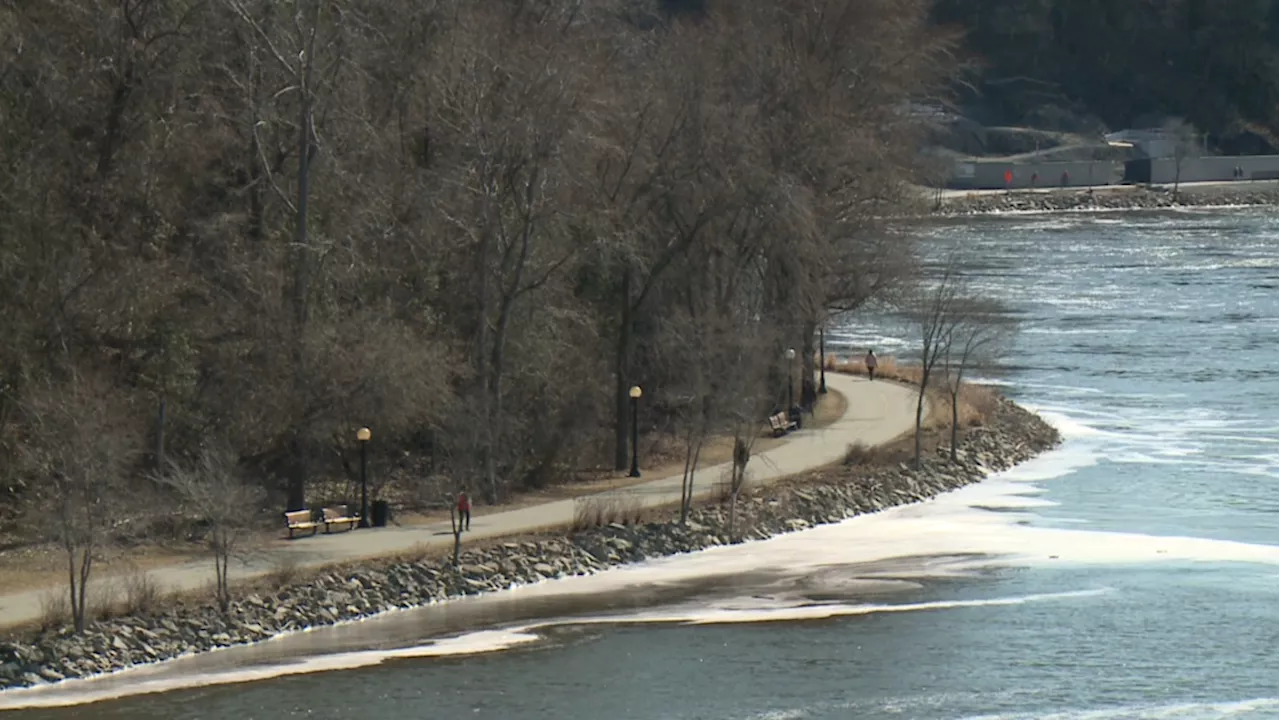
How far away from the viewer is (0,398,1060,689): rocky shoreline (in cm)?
2684

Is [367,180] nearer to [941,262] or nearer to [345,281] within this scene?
[345,281]

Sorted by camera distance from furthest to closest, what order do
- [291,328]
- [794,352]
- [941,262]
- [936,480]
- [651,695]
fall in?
[941,262] → [794,352] → [936,480] → [291,328] → [651,695]

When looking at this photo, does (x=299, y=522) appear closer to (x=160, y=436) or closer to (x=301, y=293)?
(x=160, y=436)

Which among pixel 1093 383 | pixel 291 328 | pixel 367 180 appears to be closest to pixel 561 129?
pixel 367 180

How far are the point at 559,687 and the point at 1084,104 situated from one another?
168m

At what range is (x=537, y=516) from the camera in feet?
117

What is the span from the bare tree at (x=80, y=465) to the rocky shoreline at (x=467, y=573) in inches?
29.2

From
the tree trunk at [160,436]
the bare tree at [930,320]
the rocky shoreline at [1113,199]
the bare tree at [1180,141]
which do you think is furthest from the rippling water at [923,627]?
the bare tree at [1180,141]

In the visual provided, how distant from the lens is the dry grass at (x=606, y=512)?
1387 inches

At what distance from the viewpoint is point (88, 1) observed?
3503cm

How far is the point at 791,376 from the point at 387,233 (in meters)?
12.3

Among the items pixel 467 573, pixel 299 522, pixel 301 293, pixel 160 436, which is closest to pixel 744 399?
pixel 467 573

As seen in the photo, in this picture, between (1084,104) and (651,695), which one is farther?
(1084,104)

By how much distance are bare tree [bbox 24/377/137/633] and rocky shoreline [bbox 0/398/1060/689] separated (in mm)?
742
